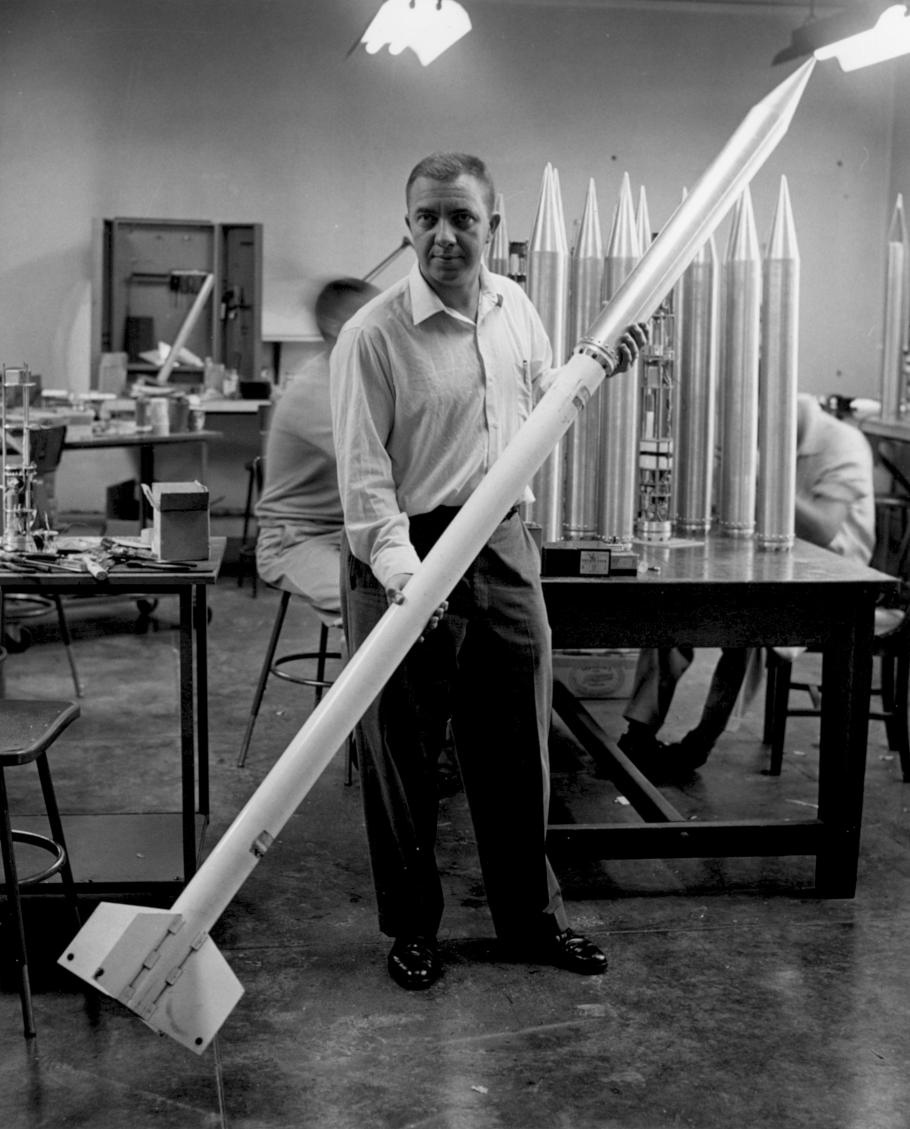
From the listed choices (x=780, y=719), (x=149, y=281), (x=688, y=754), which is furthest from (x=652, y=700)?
(x=149, y=281)

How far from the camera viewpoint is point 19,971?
269cm

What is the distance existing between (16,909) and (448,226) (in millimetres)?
1534

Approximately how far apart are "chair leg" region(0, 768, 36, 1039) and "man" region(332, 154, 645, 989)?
695 mm

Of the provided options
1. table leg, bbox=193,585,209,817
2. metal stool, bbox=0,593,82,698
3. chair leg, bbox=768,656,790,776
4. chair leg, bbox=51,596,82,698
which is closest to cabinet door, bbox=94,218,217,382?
metal stool, bbox=0,593,82,698

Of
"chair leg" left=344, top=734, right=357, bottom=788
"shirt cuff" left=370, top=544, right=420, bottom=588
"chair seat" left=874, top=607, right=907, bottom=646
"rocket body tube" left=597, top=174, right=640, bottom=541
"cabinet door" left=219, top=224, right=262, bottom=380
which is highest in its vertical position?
"cabinet door" left=219, top=224, right=262, bottom=380

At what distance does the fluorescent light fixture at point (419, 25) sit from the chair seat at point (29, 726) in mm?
4732

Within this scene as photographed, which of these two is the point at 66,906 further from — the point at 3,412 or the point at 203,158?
the point at 203,158

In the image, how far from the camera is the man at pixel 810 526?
4.18 m

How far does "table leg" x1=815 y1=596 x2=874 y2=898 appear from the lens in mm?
3227

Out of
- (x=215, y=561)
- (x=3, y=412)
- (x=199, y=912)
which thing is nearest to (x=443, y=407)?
(x=215, y=561)

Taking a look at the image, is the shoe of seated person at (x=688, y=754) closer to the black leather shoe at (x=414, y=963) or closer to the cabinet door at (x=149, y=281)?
the black leather shoe at (x=414, y=963)

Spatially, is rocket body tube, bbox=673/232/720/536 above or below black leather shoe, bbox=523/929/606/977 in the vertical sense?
above

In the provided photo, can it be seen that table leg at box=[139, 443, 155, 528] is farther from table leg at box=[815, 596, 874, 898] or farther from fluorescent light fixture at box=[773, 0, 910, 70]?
table leg at box=[815, 596, 874, 898]

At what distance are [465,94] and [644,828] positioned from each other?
276 inches
